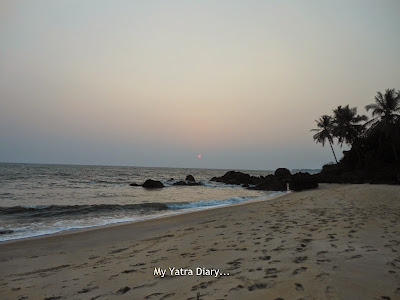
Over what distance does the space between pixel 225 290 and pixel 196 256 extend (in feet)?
6.73

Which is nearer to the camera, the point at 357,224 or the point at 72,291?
the point at 72,291

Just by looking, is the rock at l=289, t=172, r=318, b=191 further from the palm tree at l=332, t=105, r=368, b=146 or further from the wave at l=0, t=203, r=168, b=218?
the wave at l=0, t=203, r=168, b=218

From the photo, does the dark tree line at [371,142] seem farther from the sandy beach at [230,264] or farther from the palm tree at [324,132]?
the sandy beach at [230,264]

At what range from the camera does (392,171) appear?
3097 centimetres

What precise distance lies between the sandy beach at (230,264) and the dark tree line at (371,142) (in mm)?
28400

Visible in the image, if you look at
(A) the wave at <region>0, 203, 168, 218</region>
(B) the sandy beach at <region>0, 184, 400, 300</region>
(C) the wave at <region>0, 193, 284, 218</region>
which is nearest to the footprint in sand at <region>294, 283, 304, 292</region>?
(B) the sandy beach at <region>0, 184, 400, 300</region>

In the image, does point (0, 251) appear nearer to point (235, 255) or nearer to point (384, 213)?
point (235, 255)

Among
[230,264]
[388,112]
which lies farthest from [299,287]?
[388,112]

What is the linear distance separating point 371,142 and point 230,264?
43346mm

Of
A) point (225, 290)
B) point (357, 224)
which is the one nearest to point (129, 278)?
point (225, 290)

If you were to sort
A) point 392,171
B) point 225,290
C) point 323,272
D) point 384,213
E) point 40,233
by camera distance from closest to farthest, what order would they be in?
point 225,290, point 323,272, point 384,213, point 40,233, point 392,171

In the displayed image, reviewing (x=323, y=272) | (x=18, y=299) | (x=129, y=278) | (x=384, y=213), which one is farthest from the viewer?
(x=384, y=213)

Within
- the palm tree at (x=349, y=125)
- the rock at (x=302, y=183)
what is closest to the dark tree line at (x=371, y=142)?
the palm tree at (x=349, y=125)

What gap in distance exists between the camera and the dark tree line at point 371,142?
32.7 meters
